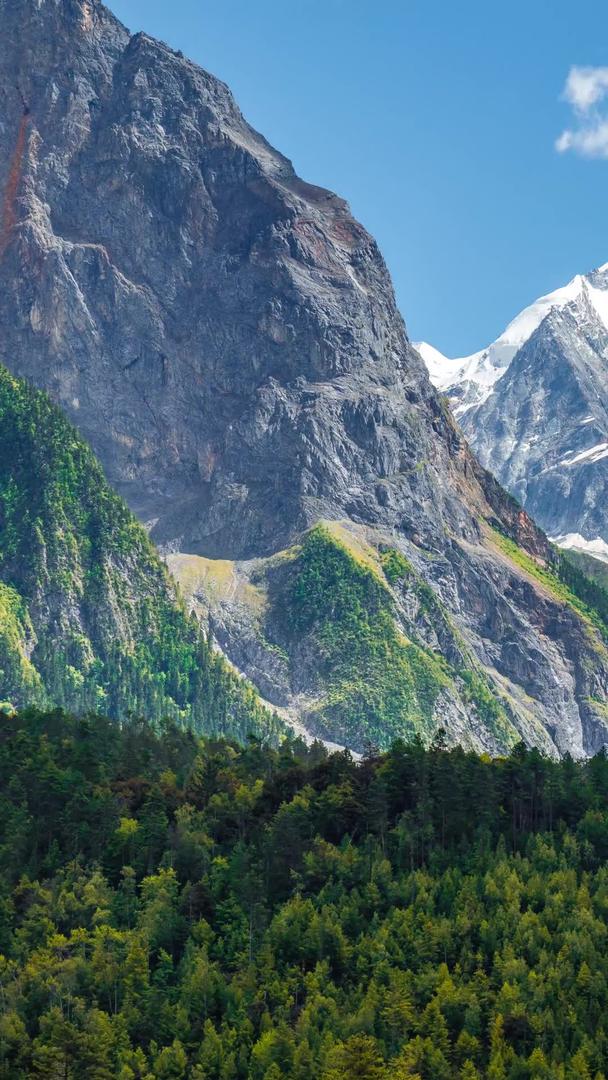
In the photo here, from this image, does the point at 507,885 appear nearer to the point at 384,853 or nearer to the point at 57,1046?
the point at 384,853

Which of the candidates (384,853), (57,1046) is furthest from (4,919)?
(384,853)

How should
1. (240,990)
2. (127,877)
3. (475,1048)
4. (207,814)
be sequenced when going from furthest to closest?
(207,814) → (127,877) → (240,990) → (475,1048)

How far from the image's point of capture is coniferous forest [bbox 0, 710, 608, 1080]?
14525 centimetres

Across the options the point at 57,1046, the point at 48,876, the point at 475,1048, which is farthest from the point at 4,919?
the point at 475,1048

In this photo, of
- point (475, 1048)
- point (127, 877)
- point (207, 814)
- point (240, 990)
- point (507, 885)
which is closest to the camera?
point (475, 1048)

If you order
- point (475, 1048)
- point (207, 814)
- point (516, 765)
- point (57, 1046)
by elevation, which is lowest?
point (57, 1046)

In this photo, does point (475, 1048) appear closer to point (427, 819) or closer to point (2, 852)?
point (427, 819)

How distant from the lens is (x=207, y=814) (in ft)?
636

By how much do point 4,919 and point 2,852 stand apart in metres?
14.6

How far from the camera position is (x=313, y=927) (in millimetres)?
164500

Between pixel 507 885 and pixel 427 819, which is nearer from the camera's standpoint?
pixel 507 885

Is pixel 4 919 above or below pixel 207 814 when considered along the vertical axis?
below

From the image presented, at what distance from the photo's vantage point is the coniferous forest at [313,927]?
145 metres

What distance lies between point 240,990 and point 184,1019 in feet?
20.7
